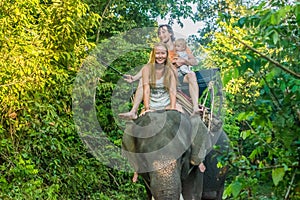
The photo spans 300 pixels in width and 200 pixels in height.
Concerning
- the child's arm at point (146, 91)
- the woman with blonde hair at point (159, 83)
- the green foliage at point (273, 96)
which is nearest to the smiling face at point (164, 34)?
the woman with blonde hair at point (159, 83)

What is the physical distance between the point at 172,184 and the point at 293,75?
5.76 ft

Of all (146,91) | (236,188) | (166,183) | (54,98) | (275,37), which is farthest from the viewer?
→ (54,98)

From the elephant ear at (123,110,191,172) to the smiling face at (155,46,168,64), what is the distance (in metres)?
0.36

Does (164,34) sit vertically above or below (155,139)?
above

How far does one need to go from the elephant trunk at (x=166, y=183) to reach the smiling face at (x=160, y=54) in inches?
28.5

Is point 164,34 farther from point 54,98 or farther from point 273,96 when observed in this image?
point 273,96

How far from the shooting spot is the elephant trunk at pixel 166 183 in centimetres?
396

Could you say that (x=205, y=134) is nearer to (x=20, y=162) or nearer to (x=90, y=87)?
(x=20, y=162)

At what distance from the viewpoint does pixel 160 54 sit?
436 centimetres

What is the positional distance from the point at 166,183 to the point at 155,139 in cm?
31

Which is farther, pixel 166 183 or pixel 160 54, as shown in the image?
pixel 160 54

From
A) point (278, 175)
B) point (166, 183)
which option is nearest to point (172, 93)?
point (166, 183)

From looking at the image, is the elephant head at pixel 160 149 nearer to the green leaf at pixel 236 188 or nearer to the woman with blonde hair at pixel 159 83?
the woman with blonde hair at pixel 159 83

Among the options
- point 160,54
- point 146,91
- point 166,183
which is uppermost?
point 160,54
